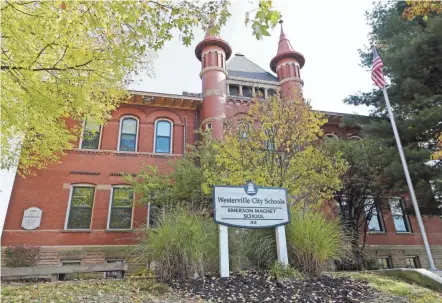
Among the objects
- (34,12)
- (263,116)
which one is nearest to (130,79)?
(34,12)

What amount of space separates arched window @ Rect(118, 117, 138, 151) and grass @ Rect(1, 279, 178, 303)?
1207 centimetres

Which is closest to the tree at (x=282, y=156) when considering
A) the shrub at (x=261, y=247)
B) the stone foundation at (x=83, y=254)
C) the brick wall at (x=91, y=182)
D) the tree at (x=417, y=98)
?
the shrub at (x=261, y=247)

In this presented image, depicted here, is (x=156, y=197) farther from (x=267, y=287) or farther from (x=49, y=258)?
(x=267, y=287)

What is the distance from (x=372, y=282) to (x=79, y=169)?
1448cm

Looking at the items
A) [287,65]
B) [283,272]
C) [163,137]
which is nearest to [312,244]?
[283,272]

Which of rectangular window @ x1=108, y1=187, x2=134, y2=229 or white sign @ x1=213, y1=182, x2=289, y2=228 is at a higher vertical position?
rectangular window @ x1=108, y1=187, x2=134, y2=229

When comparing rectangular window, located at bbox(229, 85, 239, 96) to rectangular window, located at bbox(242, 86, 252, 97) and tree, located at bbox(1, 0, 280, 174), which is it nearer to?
rectangular window, located at bbox(242, 86, 252, 97)

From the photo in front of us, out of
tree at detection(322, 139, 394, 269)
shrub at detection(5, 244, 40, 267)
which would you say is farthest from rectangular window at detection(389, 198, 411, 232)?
shrub at detection(5, 244, 40, 267)

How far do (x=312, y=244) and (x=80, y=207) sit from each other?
12877mm

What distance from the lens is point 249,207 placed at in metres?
6.46

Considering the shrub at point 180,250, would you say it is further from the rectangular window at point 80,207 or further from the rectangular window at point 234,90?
the rectangular window at point 234,90

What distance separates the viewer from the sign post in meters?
6.09

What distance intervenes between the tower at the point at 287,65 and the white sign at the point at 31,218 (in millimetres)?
15509

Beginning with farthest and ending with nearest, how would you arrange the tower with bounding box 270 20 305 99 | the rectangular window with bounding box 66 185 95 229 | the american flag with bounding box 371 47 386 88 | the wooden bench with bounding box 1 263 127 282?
the tower with bounding box 270 20 305 99 < the rectangular window with bounding box 66 185 95 229 < the american flag with bounding box 371 47 386 88 < the wooden bench with bounding box 1 263 127 282
